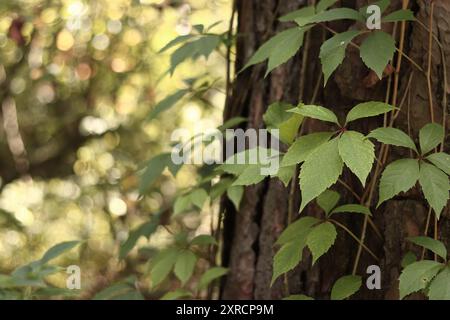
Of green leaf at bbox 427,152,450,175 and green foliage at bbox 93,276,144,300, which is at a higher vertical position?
green leaf at bbox 427,152,450,175

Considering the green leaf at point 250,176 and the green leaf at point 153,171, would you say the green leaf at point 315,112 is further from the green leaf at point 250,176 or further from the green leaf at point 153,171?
the green leaf at point 153,171

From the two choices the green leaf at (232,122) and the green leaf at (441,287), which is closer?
the green leaf at (441,287)

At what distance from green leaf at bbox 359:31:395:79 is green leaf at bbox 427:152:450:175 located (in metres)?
0.15

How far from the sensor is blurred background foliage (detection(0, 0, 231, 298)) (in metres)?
3.09

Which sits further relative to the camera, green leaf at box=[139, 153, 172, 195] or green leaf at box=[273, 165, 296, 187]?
green leaf at box=[139, 153, 172, 195]

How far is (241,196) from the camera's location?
4.59 feet

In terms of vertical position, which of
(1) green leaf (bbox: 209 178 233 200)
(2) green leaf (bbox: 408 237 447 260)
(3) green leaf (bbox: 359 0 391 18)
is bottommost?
(2) green leaf (bbox: 408 237 447 260)

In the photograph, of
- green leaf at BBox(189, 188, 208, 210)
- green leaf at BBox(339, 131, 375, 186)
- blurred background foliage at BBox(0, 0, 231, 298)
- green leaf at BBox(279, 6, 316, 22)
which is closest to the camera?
green leaf at BBox(339, 131, 375, 186)

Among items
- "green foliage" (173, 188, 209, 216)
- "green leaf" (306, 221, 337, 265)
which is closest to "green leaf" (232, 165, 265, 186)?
"green leaf" (306, 221, 337, 265)

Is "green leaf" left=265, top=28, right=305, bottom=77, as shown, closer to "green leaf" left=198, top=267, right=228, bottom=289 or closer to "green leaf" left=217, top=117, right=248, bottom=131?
"green leaf" left=217, top=117, right=248, bottom=131

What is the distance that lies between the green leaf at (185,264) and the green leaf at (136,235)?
0.17 m

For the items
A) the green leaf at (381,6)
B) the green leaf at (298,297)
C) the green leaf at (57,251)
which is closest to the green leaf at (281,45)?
the green leaf at (381,6)

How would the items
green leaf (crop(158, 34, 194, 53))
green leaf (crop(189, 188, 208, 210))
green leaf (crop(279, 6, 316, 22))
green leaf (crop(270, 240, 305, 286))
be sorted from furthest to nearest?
1. green leaf (crop(189, 188, 208, 210))
2. green leaf (crop(158, 34, 194, 53))
3. green leaf (crop(279, 6, 316, 22))
4. green leaf (crop(270, 240, 305, 286))

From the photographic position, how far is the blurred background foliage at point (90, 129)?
10.1 ft
